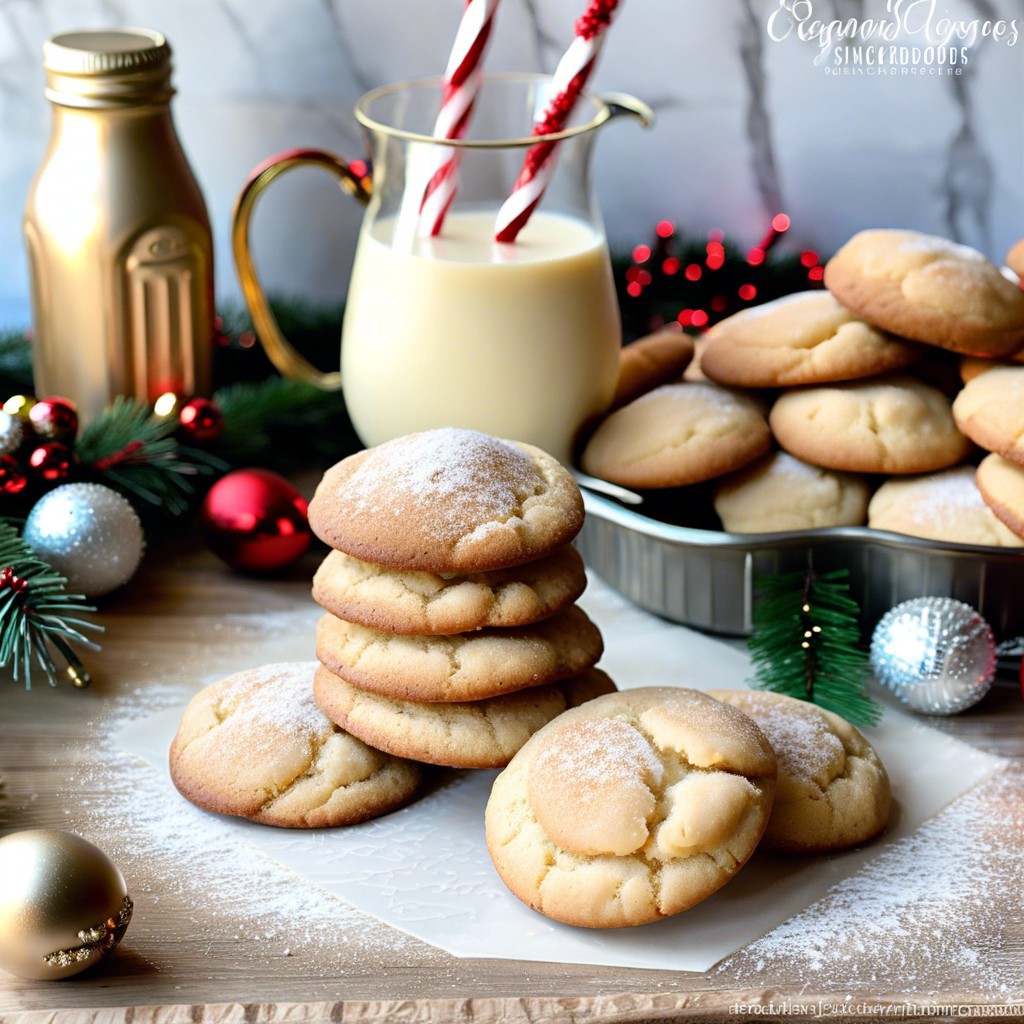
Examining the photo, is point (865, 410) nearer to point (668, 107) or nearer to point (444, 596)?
point (444, 596)

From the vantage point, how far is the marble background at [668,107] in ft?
6.05

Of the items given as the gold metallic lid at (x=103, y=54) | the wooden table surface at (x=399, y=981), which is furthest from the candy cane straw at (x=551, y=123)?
the wooden table surface at (x=399, y=981)

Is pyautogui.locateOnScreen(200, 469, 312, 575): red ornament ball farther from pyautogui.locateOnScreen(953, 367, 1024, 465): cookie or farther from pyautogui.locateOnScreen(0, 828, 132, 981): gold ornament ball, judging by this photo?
pyautogui.locateOnScreen(953, 367, 1024, 465): cookie

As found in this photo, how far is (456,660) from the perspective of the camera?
3.34ft

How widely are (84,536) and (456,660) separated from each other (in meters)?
0.51

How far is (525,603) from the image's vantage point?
1031mm

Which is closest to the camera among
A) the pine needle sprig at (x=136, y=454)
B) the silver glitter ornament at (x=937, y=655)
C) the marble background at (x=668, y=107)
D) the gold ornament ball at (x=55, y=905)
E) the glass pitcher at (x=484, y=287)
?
the gold ornament ball at (x=55, y=905)

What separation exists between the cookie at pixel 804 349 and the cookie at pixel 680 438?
0.11ft

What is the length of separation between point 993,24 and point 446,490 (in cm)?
120

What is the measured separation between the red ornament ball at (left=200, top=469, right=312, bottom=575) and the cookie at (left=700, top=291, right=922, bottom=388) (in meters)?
0.47

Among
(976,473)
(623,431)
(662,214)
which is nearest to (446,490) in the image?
(623,431)

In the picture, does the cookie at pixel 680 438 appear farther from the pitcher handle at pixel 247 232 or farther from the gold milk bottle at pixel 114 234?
the gold milk bottle at pixel 114 234

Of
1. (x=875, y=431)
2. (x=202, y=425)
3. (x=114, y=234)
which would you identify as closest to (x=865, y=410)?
(x=875, y=431)

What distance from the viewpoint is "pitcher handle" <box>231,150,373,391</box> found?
1570 millimetres
